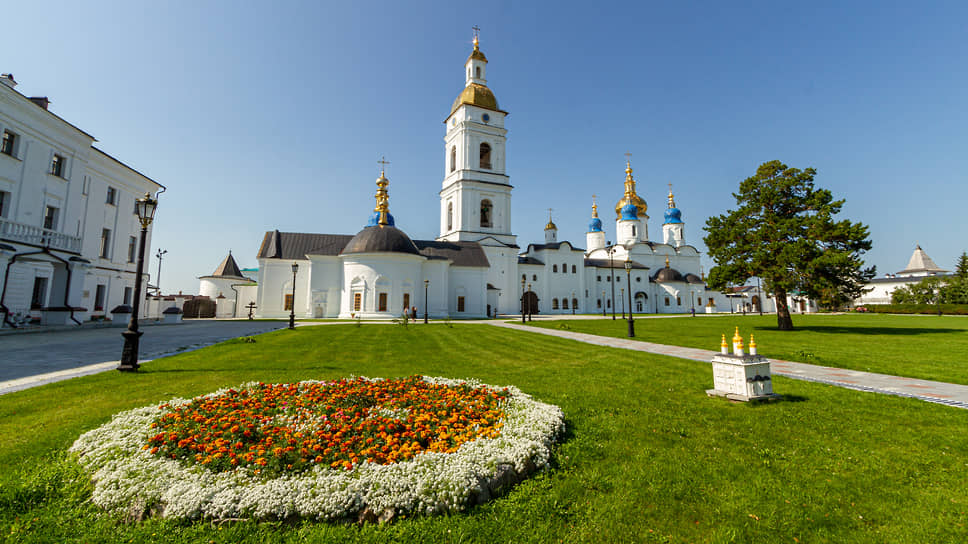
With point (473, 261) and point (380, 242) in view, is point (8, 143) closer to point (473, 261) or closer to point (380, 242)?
point (380, 242)

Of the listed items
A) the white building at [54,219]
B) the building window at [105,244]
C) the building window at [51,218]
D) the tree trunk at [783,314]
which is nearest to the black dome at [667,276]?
the tree trunk at [783,314]

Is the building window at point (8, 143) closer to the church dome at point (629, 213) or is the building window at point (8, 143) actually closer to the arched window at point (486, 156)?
the arched window at point (486, 156)

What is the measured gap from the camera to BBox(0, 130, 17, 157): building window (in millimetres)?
19078

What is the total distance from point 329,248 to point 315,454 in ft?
124

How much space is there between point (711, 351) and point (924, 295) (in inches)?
2966

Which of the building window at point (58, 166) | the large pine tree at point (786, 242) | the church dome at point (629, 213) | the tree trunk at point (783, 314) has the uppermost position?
the church dome at point (629, 213)

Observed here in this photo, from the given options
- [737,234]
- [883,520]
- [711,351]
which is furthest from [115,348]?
[737,234]

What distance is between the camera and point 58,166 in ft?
73.4

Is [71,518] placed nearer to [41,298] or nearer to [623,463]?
[623,463]

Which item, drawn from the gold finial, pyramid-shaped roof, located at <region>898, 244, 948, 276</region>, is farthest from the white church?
pyramid-shaped roof, located at <region>898, 244, 948, 276</region>

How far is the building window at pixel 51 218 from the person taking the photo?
2161cm

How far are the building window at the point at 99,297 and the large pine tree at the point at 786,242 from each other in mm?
38926

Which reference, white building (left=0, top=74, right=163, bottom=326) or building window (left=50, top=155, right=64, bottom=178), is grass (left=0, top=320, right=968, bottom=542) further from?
building window (left=50, top=155, right=64, bottom=178)

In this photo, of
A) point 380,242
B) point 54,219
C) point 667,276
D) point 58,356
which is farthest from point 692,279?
point 54,219
